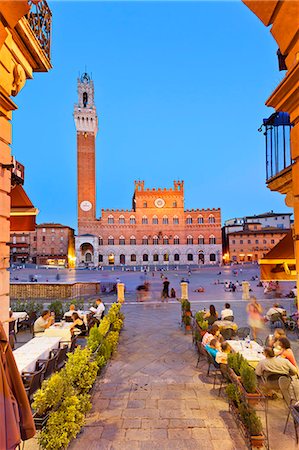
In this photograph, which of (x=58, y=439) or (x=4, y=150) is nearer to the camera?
(x=58, y=439)

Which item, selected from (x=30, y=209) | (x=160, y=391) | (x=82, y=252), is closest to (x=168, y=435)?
(x=160, y=391)

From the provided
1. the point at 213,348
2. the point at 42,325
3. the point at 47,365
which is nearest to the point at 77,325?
the point at 42,325

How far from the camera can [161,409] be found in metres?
4.67

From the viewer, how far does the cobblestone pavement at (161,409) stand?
152 inches

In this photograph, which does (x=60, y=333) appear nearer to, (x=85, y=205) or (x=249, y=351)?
(x=249, y=351)

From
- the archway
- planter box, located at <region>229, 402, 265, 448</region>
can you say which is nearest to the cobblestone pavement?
planter box, located at <region>229, 402, 265, 448</region>

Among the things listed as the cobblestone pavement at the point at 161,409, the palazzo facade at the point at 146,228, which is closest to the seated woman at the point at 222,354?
the cobblestone pavement at the point at 161,409

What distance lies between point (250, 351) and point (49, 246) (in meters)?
57.8

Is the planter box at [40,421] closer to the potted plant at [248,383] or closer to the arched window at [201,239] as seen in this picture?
the potted plant at [248,383]

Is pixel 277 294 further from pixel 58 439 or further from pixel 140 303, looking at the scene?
pixel 58 439

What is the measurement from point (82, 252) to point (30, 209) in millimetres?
55498

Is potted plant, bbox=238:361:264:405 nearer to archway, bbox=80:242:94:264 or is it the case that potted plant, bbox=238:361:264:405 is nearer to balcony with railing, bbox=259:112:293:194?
balcony with railing, bbox=259:112:293:194

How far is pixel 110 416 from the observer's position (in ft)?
14.7

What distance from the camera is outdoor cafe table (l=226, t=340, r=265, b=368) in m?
5.50
